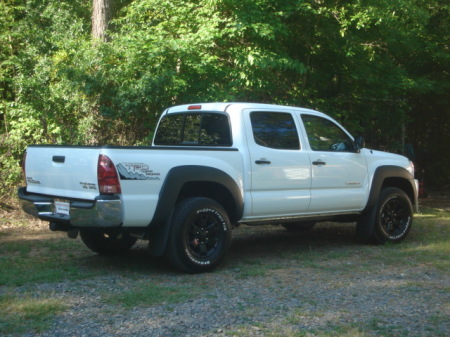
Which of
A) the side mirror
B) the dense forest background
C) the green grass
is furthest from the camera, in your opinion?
the dense forest background

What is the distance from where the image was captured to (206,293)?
20.0ft

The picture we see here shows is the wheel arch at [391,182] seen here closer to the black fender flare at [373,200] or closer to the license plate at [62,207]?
the black fender flare at [373,200]

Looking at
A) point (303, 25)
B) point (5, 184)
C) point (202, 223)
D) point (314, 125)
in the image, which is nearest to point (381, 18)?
point (303, 25)

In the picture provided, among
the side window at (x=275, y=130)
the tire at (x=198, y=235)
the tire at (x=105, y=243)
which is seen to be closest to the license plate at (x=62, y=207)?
the tire at (x=105, y=243)

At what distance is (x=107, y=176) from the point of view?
6230 mm

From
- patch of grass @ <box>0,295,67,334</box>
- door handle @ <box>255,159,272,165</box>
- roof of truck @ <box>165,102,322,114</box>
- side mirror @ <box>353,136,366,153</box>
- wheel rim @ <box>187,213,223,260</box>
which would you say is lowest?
patch of grass @ <box>0,295,67,334</box>

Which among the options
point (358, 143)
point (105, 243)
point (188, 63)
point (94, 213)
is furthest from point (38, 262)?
point (188, 63)

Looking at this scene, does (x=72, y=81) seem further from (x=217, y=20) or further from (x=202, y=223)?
(x=202, y=223)

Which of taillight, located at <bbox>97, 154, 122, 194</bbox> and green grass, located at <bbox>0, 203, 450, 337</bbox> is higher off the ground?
taillight, located at <bbox>97, 154, 122, 194</bbox>

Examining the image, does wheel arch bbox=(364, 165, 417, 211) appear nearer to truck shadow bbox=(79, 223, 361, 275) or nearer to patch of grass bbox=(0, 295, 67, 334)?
truck shadow bbox=(79, 223, 361, 275)

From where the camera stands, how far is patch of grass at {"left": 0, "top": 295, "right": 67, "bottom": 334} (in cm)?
493

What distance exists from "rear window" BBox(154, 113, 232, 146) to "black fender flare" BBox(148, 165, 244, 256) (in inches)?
27.5

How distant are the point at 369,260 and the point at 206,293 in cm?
263

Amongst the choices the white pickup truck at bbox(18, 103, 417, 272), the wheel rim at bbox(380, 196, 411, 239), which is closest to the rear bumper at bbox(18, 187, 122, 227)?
the white pickup truck at bbox(18, 103, 417, 272)
